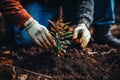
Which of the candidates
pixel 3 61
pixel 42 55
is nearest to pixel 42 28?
pixel 42 55

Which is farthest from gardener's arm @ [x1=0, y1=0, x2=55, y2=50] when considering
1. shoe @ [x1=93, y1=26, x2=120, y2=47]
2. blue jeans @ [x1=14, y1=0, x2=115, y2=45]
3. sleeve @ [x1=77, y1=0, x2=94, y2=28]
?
shoe @ [x1=93, y1=26, x2=120, y2=47]

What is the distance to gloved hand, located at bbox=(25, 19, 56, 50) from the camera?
2.47 meters

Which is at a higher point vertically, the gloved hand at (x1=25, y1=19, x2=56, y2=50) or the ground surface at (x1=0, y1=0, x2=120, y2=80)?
the gloved hand at (x1=25, y1=19, x2=56, y2=50)

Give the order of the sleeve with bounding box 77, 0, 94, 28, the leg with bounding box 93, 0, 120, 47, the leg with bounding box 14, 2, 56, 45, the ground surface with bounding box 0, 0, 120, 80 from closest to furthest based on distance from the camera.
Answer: the ground surface with bounding box 0, 0, 120, 80 → the sleeve with bounding box 77, 0, 94, 28 → the leg with bounding box 14, 2, 56, 45 → the leg with bounding box 93, 0, 120, 47

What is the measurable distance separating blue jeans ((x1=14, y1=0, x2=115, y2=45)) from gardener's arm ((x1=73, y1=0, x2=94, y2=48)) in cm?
32

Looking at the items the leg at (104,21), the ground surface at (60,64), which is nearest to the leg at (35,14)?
the ground surface at (60,64)

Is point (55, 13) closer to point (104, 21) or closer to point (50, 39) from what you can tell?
point (104, 21)

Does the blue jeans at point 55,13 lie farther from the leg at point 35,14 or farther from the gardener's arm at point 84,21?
the gardener's arm at point 84,21

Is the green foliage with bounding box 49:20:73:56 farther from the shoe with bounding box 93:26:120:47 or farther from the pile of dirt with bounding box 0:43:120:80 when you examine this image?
the shoe with bounding box 93:26:120:47

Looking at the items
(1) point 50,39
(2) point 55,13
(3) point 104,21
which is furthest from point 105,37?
(1) point 50,39

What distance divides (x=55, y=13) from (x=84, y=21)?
542 millimetres

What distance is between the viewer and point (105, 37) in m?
3.20

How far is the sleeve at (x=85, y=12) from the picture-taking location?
2.81 metres

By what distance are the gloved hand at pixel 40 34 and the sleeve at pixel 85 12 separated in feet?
1.52
